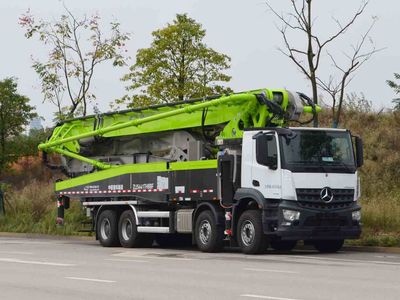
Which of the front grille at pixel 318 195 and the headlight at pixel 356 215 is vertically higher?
the front grille at pixel 318 195

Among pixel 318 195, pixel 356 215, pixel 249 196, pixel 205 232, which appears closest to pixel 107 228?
pixel 205 232

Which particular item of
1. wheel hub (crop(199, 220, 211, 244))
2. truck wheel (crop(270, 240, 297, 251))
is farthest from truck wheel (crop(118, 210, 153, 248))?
truck wheel (crop(270, 240, 297, 251))

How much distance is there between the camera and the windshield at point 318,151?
19.5 meters

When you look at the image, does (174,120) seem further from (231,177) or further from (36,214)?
(36,214)

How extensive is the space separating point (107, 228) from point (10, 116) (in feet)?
75.6

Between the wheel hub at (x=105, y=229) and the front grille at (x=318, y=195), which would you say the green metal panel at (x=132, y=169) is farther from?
the front grille at (x=318, y=195)

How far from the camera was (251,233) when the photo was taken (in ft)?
64.7

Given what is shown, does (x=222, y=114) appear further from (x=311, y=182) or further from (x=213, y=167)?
(x=311, y=182)

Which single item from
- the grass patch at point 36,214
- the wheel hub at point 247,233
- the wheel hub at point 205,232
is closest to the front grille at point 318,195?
the wheel hub at point 247,233

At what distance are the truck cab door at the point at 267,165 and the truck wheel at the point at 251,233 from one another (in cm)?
58

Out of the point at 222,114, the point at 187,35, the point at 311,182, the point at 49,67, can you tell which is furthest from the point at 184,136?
the point at 187,35

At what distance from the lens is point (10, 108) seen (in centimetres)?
4625

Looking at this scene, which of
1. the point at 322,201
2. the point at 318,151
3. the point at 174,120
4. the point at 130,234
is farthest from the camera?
the point at 130,234

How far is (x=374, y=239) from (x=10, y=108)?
92.3ft
